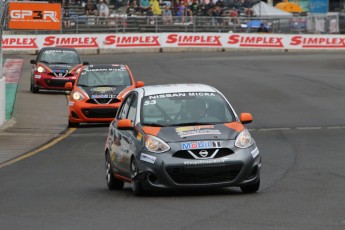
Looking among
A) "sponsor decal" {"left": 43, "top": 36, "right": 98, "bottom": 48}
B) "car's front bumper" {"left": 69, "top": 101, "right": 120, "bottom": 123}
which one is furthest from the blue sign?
"car's front bumper" {"left": 69, "top": 101, "right": 120, "bottom": 123}

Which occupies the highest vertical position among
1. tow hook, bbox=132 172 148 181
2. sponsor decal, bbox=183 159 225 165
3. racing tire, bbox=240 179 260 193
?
sponsor decal, bbox=183 159 225 165

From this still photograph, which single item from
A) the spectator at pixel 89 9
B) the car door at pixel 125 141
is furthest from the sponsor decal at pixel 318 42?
the car door at pixel 125 141

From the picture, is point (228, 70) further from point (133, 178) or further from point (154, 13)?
point (133, 178)

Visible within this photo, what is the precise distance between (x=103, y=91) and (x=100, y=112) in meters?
0.58

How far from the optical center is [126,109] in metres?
13.6

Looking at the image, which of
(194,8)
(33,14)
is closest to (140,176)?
(33,14)

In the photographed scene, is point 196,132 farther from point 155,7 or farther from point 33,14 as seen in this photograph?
point 155,7

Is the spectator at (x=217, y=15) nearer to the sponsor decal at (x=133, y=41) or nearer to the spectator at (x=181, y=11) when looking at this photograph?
the spectator at (x=181, y=11)

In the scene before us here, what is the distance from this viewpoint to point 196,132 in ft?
39.9

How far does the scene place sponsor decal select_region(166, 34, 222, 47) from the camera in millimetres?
59281

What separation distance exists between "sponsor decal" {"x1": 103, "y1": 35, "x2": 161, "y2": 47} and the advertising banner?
10.4ft

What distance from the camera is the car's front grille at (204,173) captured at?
11828 mm

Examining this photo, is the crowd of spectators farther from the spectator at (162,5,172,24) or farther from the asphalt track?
the asphalt track

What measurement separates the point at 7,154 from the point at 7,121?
6674 mm
